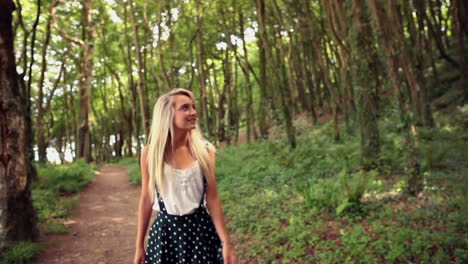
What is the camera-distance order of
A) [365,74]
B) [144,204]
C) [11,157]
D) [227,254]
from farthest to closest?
[365,74] → [11,157] → [144,204] → [227,254]

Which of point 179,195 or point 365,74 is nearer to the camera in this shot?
point 179,195

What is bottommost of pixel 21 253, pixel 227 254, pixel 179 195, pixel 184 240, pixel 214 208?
pixel 21 253

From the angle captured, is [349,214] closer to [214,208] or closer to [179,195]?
[214,208]

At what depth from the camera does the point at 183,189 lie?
2098mm

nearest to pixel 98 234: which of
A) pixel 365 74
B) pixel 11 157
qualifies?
pixel 11 157

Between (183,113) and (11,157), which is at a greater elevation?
(183,113)

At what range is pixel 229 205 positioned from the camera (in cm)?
780

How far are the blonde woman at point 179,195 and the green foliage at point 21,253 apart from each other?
4.39 m

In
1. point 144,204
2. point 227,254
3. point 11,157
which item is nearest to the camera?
point 227,254

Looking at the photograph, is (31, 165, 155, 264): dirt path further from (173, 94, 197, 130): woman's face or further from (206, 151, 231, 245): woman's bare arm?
(173, 94, 197, 130): woman's face

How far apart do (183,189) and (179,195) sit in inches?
1.7

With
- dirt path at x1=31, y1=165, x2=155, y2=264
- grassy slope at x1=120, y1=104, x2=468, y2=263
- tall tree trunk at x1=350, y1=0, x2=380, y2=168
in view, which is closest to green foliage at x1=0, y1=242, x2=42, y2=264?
dirt path at x1=31, y1=165, x2=155, y2=264

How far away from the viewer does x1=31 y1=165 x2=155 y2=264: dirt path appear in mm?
6093

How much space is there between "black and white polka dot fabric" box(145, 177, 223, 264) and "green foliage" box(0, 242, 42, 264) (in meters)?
4.43
